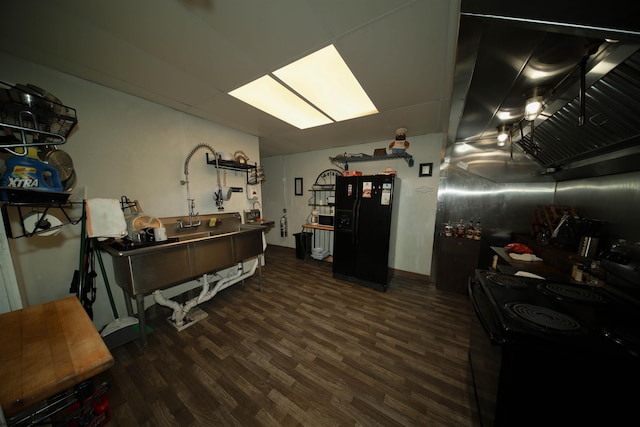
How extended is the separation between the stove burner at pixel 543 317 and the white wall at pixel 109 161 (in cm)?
320

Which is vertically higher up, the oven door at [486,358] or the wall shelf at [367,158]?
the wall shelf at [367,158]

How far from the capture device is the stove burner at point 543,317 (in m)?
0.80

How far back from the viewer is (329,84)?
1.92 meters

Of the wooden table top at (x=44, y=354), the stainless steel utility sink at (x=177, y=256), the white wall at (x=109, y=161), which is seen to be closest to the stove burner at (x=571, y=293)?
the wooden table top at (x=44, y=354)

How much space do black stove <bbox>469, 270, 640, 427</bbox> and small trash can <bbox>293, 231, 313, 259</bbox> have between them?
3.16 meters

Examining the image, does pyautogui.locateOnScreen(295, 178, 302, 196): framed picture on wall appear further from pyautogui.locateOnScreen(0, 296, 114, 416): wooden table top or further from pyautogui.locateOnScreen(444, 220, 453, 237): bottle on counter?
pyautogui.locateOnScreen(0, 296, 114, 416): wooden table top

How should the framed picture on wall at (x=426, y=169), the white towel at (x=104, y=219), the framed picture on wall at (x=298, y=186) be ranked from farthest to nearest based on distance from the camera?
the framed picture on wall at (x=298, y=186)
the framed picture on wall at (x=426, y=169)
the white towel at (x=104, y=219)

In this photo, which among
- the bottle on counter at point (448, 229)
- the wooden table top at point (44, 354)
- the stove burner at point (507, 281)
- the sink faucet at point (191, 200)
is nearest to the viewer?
the wooden table top at point (44, 354)

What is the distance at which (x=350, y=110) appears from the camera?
2.47 m

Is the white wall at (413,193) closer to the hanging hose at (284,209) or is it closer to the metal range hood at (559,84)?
the hanging hose at (284,209)

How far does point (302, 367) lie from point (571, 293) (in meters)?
1.91

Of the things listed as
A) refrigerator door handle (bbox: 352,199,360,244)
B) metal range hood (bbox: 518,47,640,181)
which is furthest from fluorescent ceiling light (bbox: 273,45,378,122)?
metal range hood (bbox: 518,47,640,181)

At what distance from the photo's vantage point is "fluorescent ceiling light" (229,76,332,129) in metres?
1.92

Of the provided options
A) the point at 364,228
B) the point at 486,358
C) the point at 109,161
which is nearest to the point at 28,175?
the point at 109,161
